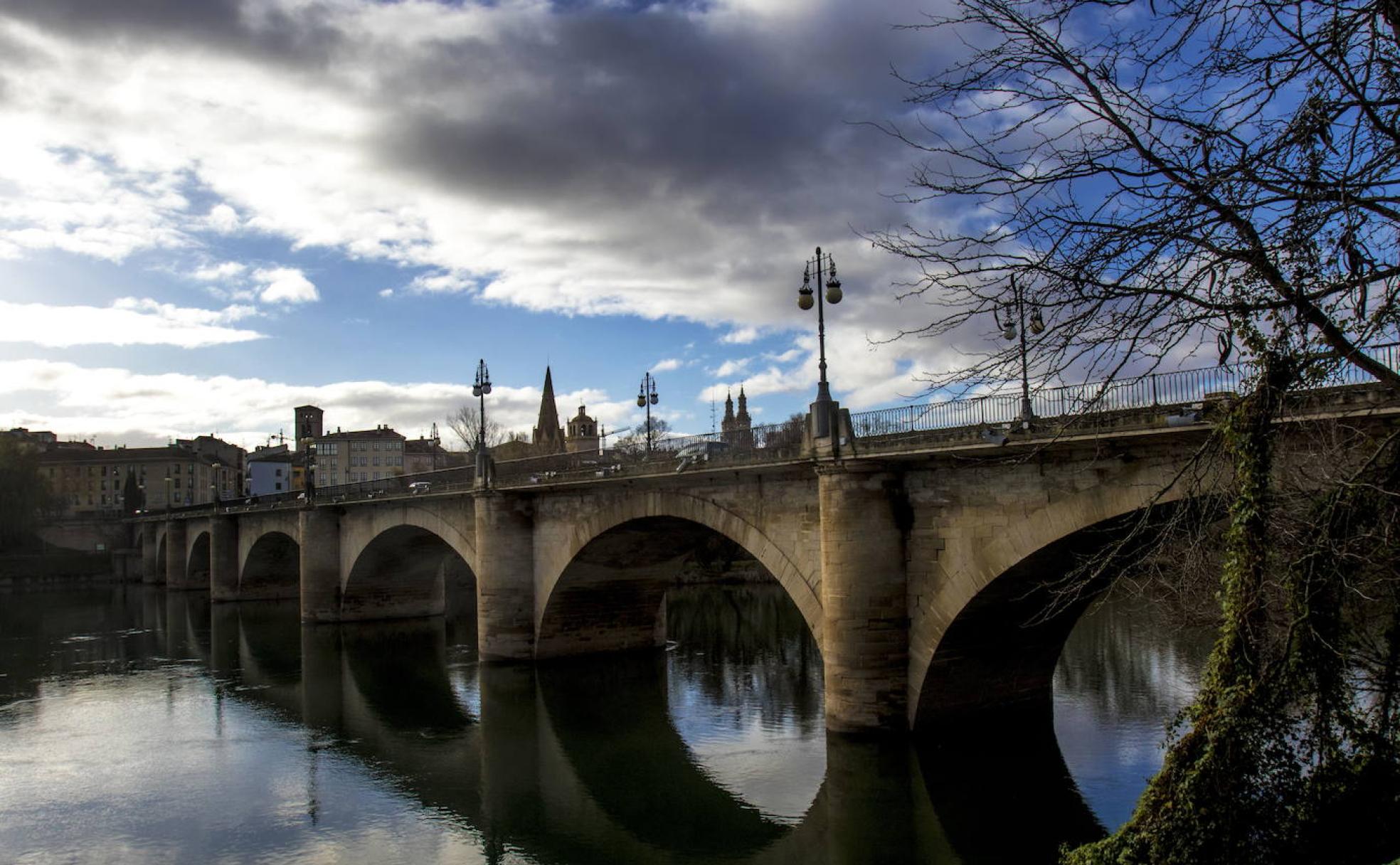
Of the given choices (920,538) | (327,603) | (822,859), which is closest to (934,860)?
(822,859)

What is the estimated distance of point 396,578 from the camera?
1671 inches

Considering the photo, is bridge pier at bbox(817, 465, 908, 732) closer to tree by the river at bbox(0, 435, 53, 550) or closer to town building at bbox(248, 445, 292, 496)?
town building at bbox(248, 445, 292, 496)

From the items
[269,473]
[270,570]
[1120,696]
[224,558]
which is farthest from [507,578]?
[269,473]

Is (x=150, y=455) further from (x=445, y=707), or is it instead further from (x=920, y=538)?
(x=920, y=538)

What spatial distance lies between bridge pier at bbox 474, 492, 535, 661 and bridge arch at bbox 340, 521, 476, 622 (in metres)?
10.6

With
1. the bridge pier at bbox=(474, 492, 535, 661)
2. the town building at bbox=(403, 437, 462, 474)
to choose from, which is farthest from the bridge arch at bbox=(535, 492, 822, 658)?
the town building at bbox=(403, 437, 462, 474)

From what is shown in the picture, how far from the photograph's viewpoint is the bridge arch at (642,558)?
19.3 metres

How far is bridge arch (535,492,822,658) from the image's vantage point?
63.2 ft

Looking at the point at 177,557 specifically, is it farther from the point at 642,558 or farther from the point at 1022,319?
the point at 1022,319

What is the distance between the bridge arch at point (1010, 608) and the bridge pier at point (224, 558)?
155 feet

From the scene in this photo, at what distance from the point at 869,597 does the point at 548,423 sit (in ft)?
279

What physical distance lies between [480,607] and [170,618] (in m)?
26.4

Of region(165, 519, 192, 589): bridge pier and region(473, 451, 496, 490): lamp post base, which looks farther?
region(165, 519, 192, 589): bridge pier

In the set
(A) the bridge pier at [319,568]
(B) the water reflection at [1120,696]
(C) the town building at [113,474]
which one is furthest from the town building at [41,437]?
(B) the water reflection at [1120,696]
